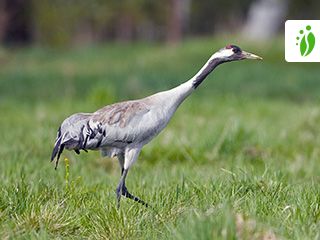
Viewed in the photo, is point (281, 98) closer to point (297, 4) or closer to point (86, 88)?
point (86, 88)

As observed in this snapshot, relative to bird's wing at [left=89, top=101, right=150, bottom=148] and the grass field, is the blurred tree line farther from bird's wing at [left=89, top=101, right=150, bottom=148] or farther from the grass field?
bird's wing at [left=89, top=101, right=150, bottom=148]

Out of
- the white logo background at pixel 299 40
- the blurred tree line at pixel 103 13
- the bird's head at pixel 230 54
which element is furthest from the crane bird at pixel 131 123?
the blurred tree line at pixel 103 13

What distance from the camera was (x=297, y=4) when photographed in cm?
2898

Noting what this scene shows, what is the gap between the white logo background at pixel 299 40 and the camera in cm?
385

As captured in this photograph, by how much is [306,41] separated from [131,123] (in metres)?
1.15

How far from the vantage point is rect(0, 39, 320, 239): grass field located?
329cm

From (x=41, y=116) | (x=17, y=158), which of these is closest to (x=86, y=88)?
(x=41, y=116)

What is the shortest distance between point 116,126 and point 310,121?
4621 mm

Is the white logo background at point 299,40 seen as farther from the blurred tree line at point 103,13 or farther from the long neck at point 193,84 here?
the blurred tree line at point 103,13

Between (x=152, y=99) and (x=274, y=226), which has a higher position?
(x=152, y=99)

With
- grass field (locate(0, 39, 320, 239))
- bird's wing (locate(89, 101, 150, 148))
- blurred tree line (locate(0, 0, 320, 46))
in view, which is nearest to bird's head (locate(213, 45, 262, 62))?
bird's wing (locate(89, 101, 150, 148))

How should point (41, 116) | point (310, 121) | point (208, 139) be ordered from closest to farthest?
point (208, 139)
point (310, 121)
point (41, 116)

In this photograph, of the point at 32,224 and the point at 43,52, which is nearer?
the point at 32,224

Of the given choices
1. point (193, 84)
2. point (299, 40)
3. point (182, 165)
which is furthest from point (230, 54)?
point (182, 165)
